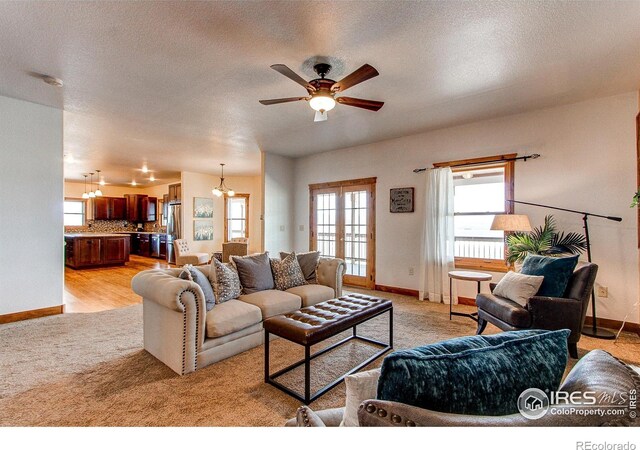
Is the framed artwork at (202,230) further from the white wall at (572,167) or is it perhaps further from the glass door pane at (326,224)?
the white wall at (572,167)

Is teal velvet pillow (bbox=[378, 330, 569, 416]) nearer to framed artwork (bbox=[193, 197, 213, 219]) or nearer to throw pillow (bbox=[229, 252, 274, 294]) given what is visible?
throw pillow (bbox=[229, 252, 274, 294])

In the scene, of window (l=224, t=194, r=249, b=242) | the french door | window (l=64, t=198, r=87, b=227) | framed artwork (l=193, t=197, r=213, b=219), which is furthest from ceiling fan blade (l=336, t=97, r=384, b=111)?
window (l=64, t=198, r=87, b=227)

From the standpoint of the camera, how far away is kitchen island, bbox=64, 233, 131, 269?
751cm

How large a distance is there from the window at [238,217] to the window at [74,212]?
530 cm

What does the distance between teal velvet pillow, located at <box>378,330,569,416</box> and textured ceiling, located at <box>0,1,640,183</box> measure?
84.6 inches

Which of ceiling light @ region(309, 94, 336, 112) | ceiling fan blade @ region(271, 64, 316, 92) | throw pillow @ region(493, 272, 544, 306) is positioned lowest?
throw pillow @ region(493, 272, 544, 306)

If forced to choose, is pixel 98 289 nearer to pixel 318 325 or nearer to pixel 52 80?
pixel 52 80

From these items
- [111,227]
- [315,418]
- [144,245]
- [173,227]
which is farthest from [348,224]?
[111,227]

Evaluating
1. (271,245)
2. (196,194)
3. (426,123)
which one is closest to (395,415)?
(426,123)

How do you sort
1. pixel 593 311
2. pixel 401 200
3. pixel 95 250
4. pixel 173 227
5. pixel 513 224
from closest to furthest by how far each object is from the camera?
1. pixel 593 311
2. pixel 513 224
3. pixel 401 200
4. pixel 95 250
5. pixel 173 227

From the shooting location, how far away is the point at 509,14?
2.06m

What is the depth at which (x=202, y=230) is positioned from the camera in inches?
351

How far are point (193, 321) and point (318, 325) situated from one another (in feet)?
3.26

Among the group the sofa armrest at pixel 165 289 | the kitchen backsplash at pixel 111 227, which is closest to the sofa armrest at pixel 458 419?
the sofa armrest at pixel 165 289
